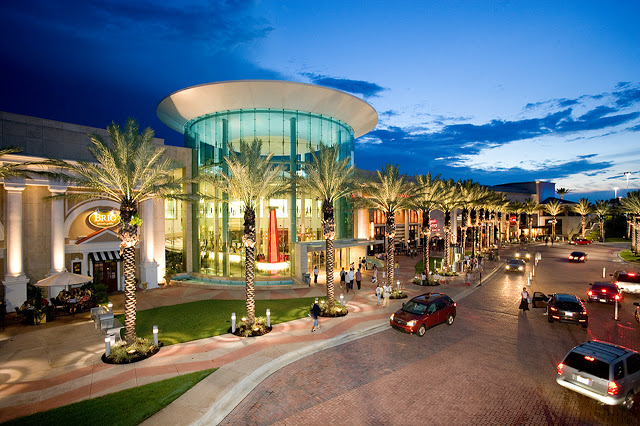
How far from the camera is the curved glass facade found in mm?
29766

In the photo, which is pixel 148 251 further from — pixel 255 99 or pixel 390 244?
pixel 390 244

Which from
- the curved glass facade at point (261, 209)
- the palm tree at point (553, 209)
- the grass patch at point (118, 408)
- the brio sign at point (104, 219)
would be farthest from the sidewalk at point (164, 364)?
the palm tree at point (553, 209)

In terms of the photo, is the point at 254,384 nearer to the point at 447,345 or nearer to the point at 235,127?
the point at 447,345

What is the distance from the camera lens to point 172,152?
30422mm

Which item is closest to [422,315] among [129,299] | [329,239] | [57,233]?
[329,239]

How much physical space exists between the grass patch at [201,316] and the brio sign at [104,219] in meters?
9.36

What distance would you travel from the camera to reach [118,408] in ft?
29.1

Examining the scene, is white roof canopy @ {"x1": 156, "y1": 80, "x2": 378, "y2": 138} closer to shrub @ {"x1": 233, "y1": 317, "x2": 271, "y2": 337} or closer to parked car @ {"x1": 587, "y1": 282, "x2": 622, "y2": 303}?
shrub @ {"x1": 233, "y1": 317, "x2": 271, "y2": 337}

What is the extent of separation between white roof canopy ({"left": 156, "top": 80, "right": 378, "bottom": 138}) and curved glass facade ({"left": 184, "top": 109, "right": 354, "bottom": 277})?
2.69ft

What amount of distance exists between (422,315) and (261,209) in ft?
62.1

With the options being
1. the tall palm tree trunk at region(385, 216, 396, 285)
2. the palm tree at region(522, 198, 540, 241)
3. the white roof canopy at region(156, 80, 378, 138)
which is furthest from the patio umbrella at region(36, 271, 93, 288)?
the palm tree at region(522, 198, 540, 241)

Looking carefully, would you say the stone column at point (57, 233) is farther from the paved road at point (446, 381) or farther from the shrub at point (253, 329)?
the paved road at point (446, 381)

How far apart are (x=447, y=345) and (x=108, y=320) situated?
52.6 ft

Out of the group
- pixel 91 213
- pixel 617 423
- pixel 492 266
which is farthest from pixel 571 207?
pixel 91 213
